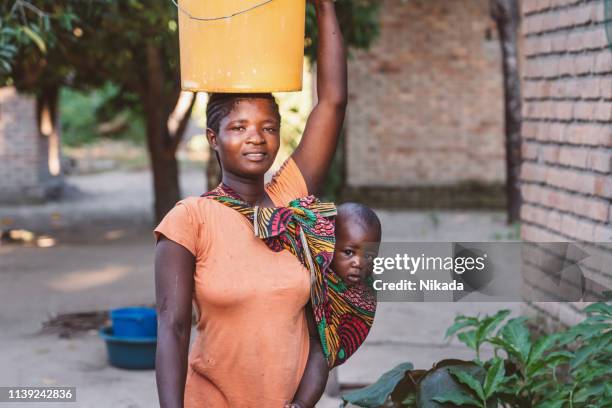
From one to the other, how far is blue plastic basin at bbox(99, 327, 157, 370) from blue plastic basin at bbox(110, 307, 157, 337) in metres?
0.08

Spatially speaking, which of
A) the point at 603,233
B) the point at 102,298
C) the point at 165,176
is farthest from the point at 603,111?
the point at 165,176

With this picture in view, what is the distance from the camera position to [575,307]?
4.77 metres

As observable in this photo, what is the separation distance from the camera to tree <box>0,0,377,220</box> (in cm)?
677

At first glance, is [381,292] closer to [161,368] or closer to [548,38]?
[161,368]

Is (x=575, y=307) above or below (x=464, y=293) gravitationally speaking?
below

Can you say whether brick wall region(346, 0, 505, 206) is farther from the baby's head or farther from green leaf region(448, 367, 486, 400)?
the baby's head

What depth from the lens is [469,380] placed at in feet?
11.8

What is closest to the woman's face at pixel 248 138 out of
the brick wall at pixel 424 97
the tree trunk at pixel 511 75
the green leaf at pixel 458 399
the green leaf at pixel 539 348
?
the green leaf at pixel 458 399

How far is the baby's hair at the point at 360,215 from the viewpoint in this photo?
246cm

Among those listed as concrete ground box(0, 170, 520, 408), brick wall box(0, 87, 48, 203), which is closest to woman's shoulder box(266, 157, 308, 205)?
concrete ground box(0, 170, 520, 408)

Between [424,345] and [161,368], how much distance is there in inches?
173

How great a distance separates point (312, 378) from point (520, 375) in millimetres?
1853

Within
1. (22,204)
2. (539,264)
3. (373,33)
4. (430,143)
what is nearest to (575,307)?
(539,264)

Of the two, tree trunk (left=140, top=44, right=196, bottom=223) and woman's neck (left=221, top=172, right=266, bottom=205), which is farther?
tree trunk (left=140, top=44, right=196, bottom=223)
